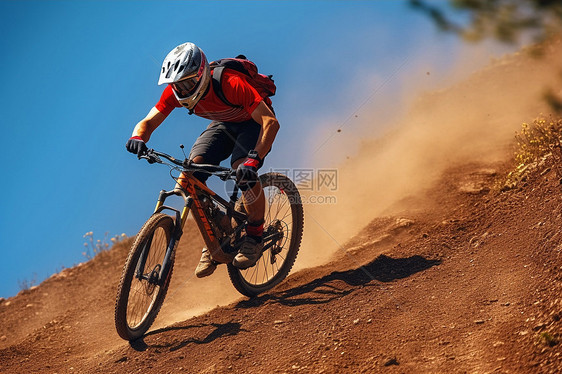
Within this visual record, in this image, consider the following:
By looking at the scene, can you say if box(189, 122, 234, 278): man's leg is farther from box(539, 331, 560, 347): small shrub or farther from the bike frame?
box(539, 331, 560, 347): small shrub

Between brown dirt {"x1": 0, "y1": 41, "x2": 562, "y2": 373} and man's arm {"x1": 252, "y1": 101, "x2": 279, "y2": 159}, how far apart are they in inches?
72.2

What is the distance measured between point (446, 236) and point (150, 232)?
3808 millimetres

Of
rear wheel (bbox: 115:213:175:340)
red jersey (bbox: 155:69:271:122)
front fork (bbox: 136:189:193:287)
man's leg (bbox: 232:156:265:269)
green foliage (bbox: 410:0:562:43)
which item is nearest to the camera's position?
green foliage (bbox: 410:0:562:43)

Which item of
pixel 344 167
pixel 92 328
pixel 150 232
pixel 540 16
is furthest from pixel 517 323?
pixel 344 167

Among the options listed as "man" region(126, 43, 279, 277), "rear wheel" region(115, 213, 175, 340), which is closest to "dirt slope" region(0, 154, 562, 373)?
"rear wheel" region(115, 213, 175, 340)

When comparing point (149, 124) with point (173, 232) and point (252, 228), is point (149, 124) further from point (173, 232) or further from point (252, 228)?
point (252, 228)

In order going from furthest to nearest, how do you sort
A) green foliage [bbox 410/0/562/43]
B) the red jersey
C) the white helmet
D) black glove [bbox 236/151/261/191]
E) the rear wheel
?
the red jersey → the white helmet → the rear wheel → black glove [bbox 236/151/261/191] → green foliage [bbox 410/0/562/43]

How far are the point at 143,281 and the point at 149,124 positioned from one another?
1807 mm

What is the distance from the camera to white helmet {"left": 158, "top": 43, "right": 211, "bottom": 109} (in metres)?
6.23

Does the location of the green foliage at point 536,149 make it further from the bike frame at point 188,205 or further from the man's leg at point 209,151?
the bike frame at point 188,205

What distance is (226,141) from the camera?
7082mm

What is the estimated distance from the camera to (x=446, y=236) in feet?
24.9

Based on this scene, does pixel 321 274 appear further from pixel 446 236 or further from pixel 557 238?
pixel 557 238

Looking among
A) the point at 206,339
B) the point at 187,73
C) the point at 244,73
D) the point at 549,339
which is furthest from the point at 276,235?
the point at 549,339
